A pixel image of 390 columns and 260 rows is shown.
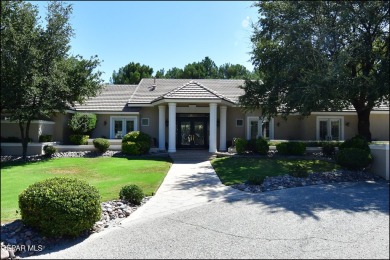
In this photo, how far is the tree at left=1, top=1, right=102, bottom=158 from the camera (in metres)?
16.0

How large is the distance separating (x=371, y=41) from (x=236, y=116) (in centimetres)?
1022

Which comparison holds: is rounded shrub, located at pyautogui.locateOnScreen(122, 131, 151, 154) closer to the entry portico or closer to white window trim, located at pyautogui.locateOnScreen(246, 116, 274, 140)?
the entry portico

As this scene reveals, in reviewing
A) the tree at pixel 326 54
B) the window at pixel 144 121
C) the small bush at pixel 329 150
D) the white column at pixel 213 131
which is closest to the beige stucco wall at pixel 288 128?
the small bush at pixel 329 150

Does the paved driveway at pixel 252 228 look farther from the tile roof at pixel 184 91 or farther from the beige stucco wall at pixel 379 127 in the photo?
the beige stucco wall at pixel 379 127

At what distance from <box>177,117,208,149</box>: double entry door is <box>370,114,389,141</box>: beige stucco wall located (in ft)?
42.1

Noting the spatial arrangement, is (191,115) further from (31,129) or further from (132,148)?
(31,129)

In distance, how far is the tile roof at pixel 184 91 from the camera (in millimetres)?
20344

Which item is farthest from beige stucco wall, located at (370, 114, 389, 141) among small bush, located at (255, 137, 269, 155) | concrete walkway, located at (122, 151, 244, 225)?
concrete walkway, located at (122, 151, 244, 225)

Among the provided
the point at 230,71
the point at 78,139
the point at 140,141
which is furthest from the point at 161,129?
the point at 230,71

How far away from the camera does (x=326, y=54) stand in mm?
16312

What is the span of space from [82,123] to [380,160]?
1822 cm

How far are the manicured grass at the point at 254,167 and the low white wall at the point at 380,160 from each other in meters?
1.75

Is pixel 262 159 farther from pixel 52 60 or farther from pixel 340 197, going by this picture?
pixel 52 60

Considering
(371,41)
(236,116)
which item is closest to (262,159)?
(236,116)
